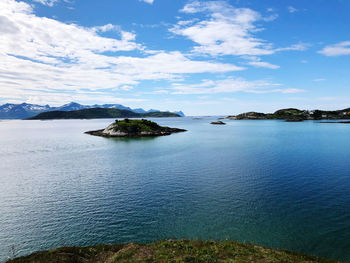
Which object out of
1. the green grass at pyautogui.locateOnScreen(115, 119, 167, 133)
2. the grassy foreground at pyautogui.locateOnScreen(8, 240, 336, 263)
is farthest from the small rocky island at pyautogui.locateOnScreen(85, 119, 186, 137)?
the grassy foreground at pyautogui.locateOnScreen(8, 240, 336, 263)

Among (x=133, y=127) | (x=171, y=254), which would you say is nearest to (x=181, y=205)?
(x=171, y=254)

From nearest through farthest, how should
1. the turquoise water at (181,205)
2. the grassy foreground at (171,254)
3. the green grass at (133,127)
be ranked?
the grassy foreground at (171,254) → the turquoise water at (181,205) → the green grass at (133,127)

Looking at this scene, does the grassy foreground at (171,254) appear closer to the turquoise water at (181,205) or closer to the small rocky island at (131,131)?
the turquoise water at (181,205)

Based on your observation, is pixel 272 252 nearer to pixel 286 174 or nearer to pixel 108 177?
pixel 286 174

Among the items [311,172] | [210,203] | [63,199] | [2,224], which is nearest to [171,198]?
[210,203]

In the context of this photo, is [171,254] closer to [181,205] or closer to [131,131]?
[181,205]

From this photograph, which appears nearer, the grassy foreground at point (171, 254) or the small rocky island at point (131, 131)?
the grassy foreground at point (171, 254)

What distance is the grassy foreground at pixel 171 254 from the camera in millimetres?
18891

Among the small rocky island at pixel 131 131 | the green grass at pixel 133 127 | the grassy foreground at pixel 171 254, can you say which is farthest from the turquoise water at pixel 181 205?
the green grass at pixel 133 127

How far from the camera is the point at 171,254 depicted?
19844 millimetres

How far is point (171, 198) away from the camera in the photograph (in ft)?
120

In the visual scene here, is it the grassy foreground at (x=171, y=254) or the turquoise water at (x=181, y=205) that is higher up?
the grassy foreground at (x=171, y=254)

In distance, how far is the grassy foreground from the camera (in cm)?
1889

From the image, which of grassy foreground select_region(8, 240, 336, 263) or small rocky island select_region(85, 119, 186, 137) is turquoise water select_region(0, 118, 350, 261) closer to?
grassy foreground select_region(8, 240, 336, 263)
